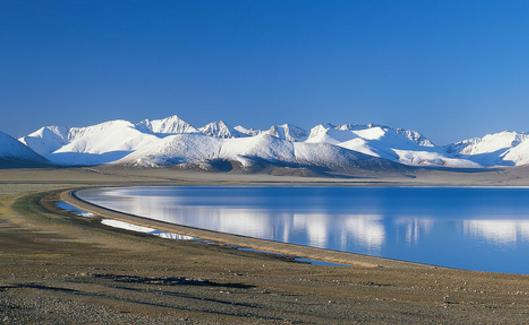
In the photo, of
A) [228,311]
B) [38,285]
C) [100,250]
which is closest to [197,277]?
[38,285]

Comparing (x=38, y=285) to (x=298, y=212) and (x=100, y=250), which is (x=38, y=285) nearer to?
(x=100, y=250)

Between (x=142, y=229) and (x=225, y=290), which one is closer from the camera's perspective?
(x=225, y=290)

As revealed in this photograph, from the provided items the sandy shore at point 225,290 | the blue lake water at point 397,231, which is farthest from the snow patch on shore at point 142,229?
the sandy shore at point 225,290

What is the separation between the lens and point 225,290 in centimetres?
2372

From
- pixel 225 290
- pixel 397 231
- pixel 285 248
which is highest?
pixel 225 290

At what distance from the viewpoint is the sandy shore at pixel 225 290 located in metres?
18.5

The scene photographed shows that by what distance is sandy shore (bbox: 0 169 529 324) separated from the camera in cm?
1853

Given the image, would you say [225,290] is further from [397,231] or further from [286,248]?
[397,231]

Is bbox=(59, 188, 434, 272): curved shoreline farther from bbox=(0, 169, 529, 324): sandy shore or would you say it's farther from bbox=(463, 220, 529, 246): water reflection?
bbox=(463, 220, 529, 246): water reflection

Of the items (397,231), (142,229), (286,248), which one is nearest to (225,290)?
(286,248)

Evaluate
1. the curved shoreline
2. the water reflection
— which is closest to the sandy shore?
the curved shoreline

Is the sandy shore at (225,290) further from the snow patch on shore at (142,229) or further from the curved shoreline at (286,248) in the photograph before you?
the snow patch on shore at (142,229)

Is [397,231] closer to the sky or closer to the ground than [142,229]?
closer to the ground

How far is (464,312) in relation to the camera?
20.8m
